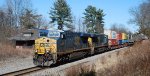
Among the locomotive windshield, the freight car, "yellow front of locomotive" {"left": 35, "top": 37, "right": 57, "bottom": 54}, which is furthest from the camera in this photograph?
the locomotive windshield

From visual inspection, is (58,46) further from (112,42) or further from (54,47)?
(112,42)

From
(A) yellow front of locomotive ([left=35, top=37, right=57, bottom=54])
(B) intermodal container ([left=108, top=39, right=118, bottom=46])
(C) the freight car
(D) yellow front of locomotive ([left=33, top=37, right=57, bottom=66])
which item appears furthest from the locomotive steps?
(B) intermodal container ([left=108, top=39, right=118, bottom=46])

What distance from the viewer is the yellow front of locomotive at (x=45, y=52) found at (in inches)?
899

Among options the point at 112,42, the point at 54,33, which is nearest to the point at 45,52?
the point at 54,33

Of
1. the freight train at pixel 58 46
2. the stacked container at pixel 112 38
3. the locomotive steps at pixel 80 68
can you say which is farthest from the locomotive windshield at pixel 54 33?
the stacked container at pixel 112 38

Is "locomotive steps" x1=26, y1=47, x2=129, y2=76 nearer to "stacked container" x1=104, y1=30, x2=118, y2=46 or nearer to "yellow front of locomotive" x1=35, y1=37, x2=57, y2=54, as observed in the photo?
"yellow front of locomotive" x1=35, y1=37, x2=57, y2=54

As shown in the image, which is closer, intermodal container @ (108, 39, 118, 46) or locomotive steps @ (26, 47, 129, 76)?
locomotive steps @ (26, 47, 129, 76)

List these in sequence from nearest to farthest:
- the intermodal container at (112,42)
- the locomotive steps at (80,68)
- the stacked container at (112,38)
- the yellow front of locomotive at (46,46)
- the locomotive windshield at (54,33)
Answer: the locomotive steps at (80,68), the yellow front of locomotive at (46,46), the locomotive windshield at (54,33), the intermodal container at (112,42), the stacked container at (112,38)

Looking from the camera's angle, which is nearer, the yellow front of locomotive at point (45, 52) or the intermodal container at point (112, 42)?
the yellow front of locomotive at point (45, 52)

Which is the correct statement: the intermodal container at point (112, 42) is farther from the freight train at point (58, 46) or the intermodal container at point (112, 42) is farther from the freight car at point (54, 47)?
the freight car at point (54, 47)

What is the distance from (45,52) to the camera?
2314cm

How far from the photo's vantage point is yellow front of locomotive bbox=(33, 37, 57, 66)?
2284 cm

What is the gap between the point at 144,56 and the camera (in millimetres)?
11156

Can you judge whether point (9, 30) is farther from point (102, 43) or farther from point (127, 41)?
point (102, 43)
